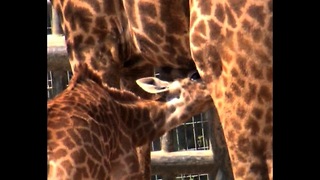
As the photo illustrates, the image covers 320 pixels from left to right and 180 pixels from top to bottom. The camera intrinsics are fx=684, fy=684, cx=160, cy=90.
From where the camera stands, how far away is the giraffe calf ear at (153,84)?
2.48 meters

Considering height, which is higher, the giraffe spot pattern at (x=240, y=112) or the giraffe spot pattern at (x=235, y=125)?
the giraffe spot pattern at (x=240, y=112)

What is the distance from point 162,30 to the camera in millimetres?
2346

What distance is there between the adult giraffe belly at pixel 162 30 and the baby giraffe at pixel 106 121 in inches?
4.5

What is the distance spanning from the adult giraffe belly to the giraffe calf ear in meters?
0.08

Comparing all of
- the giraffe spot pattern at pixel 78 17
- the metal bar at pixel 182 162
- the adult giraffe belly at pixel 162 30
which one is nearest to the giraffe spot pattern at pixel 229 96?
the adult giraffe belly at pixel 162 30

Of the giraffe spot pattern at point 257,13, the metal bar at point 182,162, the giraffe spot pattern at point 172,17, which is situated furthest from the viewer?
the metal bar at point 182,162

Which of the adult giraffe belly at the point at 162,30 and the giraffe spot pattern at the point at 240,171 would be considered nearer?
the giraffe spot pattern at the point at 240,171

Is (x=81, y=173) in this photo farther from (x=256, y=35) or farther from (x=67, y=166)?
(x=256, y=35)

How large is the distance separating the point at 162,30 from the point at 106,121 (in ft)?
1.20

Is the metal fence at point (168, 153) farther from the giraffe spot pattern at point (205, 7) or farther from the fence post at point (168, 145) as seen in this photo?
the giraffe spot pattern at point (205, 7)

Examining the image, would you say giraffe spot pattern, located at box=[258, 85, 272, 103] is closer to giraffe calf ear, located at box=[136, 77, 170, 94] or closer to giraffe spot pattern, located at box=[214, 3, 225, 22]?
giraffe spot pattern, located at box=[214, 3, 225, 22]

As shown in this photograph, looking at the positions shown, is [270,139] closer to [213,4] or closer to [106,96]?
[213,4]

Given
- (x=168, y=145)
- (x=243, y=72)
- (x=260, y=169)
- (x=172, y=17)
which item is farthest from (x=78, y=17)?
(x=168, y=145)

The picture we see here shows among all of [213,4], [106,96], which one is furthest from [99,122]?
[213,4]
